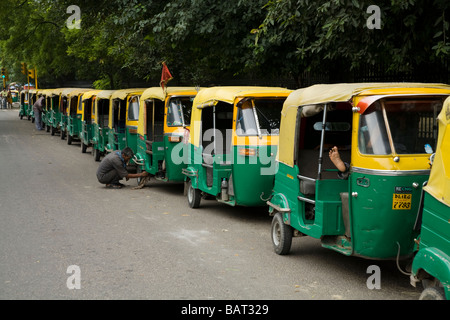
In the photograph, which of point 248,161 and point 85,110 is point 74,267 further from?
point 85,110

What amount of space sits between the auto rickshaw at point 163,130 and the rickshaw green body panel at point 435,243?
828cm

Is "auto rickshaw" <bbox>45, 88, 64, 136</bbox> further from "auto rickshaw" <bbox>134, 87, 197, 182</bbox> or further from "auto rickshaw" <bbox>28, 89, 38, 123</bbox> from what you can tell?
"auto rickshaw" <bbox>134, 87, 197, 182</bbox>

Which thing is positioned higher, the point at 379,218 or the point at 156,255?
the point at 379,218

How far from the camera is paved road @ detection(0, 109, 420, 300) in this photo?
686 cm

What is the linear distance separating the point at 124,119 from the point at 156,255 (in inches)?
425

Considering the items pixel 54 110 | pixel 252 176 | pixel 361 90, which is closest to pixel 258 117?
pixel 252 176

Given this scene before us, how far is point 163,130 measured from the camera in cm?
1451

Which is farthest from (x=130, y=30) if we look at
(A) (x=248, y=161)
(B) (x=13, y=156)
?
(A) (x=248, y=161)

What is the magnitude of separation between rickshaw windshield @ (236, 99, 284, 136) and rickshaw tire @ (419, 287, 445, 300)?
561 cm

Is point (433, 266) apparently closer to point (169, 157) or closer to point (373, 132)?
point (373, 132)

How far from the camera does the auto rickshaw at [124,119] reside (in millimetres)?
16734
